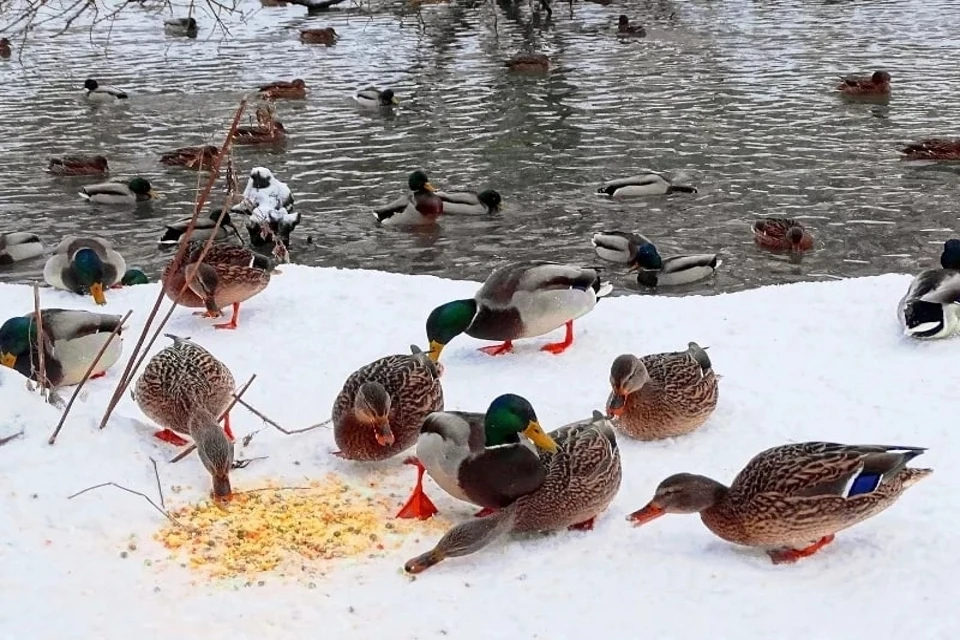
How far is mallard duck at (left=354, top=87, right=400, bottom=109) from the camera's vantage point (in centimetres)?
1808

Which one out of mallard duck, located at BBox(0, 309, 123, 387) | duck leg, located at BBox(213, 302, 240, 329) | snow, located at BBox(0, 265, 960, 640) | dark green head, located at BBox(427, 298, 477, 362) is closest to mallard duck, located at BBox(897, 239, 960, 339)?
snow, located at BBox(0, 265, 960, 640)

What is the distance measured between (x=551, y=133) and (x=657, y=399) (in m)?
11.2

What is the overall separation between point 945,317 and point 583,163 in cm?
828

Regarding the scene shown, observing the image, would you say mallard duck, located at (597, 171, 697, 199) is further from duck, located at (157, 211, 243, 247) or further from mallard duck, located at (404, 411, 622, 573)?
mallard duck, located at (404, 411, 622, 573)

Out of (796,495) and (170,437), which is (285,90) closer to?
(170,437)

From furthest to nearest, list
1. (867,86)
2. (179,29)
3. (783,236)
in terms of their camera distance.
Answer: (179,29)
(867,86)
(783,236)

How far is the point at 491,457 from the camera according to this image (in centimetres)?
457

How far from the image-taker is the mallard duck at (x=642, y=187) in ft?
42.3

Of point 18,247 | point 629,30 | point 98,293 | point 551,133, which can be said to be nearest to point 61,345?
point 98,293

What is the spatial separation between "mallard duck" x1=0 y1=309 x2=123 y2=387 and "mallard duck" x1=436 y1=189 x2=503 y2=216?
6.28 m

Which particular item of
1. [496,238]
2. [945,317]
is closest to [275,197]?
[496,238]

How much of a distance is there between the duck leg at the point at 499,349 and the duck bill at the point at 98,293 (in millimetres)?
3039

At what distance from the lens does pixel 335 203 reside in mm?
13312

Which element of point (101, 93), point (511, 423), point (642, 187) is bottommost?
point (642, 187)
